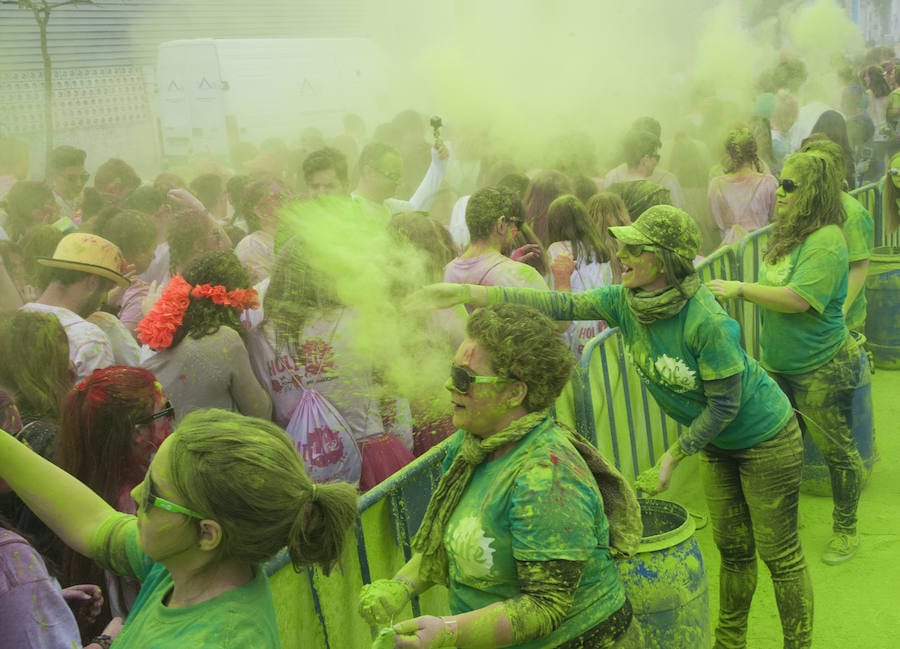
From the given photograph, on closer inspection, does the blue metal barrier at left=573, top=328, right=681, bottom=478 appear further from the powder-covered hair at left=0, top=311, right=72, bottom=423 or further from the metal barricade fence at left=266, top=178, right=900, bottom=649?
the powder-covered hair at left=0, top=311, right=72, bottom=423

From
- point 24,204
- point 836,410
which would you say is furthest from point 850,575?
point 24,204

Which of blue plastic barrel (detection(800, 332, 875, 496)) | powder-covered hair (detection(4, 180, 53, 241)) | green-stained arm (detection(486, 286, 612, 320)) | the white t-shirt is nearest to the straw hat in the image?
the white t-shirt

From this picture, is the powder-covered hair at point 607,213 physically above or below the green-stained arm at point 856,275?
above

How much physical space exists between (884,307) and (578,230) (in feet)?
9.84

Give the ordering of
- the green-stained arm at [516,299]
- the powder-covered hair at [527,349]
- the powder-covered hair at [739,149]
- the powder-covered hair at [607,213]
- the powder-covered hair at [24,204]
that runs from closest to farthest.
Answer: the powder-covered hair at [527,349] < the green-stained arm at [516,299] < the powder-covered hair at [607,213] < the powder-covered hair at [24,204] < the powder-covered hair at [739,149]

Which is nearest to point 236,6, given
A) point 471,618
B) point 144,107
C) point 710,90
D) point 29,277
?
point 144,107

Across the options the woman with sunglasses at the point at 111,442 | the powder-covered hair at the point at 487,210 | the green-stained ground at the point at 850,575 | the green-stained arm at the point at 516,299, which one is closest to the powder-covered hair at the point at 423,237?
the powder-covered hair at the point at 487,210

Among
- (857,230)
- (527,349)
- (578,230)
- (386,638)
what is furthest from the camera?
(578,230)

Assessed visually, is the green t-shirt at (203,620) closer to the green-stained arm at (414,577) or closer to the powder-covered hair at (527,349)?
the green-stained arm at (414,577)

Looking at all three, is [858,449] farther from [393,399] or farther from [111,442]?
[111,442]

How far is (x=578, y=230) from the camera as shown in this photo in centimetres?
548

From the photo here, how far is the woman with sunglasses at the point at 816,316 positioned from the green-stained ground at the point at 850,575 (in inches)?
5.2

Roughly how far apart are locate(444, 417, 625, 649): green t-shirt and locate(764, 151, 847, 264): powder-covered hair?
2319mm

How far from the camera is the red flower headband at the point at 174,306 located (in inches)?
145
